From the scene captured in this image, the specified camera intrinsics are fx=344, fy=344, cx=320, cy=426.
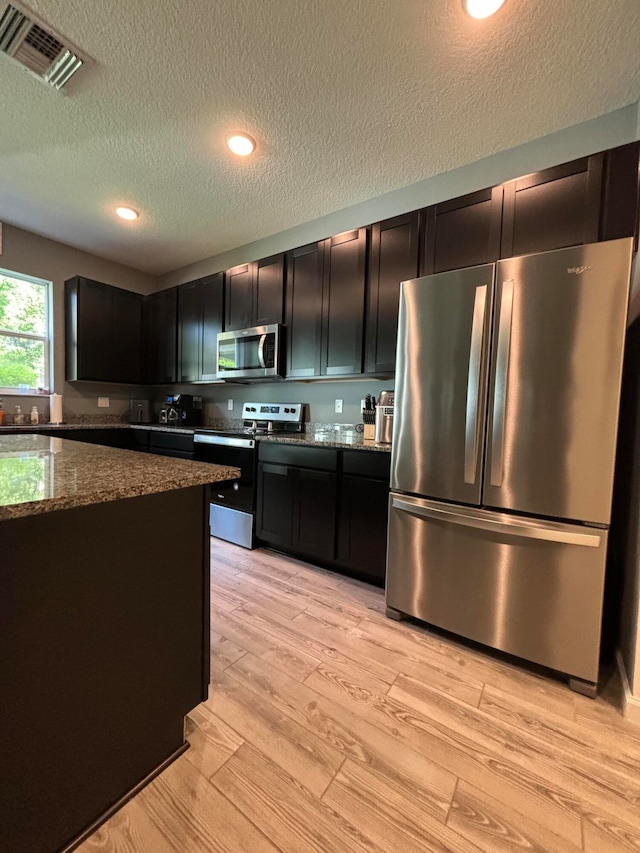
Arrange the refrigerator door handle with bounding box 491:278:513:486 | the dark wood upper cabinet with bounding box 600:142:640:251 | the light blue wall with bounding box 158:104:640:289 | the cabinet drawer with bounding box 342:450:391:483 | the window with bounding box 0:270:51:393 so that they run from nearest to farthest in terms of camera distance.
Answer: the refrigerator door handle with bounding box 491:278:513:486 → the dark wood upper cabinet with bounding box 600:142:640:251 → the light blue wall with bounding box 158:104:640:289 → the cabinet drawer with bounding box 342:450:391:483 → the window with bounding box 0:270:51:393

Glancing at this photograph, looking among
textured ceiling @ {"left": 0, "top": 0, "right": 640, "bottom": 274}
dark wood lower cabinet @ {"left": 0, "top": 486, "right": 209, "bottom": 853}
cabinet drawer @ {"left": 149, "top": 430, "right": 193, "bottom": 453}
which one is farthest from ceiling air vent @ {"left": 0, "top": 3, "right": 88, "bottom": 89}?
cabinet drawer @ {"left": 149, "top": 430, "right": 193, "bottom": 453}

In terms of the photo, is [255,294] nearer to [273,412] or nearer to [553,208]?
[273,412]

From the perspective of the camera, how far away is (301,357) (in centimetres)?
281

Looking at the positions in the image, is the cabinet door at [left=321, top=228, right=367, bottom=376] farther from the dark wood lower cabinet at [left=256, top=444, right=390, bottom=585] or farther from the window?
the window

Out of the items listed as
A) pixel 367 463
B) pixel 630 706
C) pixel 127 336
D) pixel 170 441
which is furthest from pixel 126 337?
pixel 630 706

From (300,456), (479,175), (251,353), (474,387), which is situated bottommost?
(300,456)

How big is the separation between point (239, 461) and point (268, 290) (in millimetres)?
1504

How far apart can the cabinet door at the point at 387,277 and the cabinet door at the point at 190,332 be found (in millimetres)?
1990

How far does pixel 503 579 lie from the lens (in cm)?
154

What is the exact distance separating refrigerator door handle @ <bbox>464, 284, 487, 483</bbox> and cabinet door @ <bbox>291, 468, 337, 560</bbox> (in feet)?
3.03

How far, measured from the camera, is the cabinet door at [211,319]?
3.40 meters

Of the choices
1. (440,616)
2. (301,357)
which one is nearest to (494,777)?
(440,616)

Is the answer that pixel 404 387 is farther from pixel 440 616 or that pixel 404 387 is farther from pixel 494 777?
pixel 494 777

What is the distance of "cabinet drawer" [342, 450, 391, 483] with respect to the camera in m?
2.07
